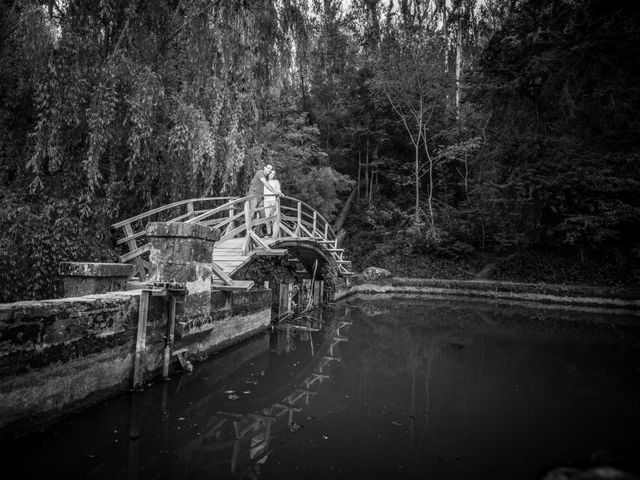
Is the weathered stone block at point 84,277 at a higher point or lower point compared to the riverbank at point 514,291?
higher

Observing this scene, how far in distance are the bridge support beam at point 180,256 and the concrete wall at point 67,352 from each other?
1.16ft

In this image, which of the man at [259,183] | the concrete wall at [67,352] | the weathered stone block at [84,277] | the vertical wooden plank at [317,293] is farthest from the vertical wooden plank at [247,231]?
the vertical wooden plank at [317,293]

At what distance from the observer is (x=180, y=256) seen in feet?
19.1

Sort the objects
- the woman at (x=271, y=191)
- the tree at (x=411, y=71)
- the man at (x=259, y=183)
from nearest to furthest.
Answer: the woman at (x=271, y=191) < the man at (x=259, y=183) < the tree at (x=411, y=71)

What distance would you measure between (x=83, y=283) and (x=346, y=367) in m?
4.72

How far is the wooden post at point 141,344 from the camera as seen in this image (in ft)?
16.5

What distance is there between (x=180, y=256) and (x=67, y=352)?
2.11m

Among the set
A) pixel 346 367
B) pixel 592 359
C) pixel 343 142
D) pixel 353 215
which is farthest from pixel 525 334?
pixel 343 142

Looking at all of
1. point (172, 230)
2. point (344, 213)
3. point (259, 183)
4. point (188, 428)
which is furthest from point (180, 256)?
point (344, 213)

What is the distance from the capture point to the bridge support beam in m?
5.73

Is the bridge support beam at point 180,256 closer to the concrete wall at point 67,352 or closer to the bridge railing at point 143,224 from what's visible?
the concrete wall at point 67,352

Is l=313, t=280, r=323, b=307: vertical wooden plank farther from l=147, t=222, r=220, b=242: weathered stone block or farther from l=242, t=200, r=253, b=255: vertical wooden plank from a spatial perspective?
l=147, t=222, r=220, b=242: weathered stone block

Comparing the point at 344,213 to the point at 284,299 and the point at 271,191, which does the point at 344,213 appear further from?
the point at 271,191

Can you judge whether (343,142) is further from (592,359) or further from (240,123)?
(592,359)
